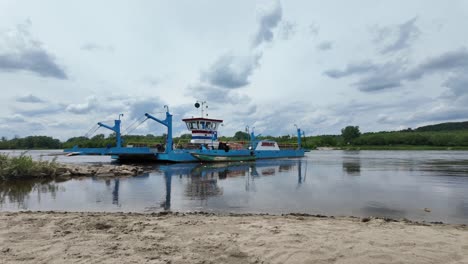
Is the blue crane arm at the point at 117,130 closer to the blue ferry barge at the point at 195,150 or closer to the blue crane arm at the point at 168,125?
the blue ferry barge at the point at 195,150

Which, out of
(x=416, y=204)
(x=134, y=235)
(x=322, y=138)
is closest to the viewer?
(x=134, y=235)

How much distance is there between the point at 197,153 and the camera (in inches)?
1438

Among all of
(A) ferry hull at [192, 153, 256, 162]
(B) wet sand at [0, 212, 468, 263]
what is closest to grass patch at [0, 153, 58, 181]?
(B) wet sand at [0, 212, 468, 263]

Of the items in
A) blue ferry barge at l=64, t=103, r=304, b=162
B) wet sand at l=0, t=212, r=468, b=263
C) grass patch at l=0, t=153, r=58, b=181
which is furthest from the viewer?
blue ferry barge at l=64, t=103, r=304, b=162

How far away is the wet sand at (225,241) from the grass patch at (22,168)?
13265mm

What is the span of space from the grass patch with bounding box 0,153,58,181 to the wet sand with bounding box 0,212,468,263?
13.3m

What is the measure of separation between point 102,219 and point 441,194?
516 inches

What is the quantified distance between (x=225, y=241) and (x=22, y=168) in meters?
18.2

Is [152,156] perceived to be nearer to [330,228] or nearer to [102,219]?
[102,219]

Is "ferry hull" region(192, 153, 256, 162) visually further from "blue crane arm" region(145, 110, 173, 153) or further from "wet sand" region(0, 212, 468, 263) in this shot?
"wet sand" region(0, 212, 468, 263)

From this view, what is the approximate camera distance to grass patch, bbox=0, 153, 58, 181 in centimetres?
1839

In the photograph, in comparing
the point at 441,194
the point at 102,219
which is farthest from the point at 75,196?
the point at 441,194

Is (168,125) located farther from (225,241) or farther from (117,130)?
(225,241)

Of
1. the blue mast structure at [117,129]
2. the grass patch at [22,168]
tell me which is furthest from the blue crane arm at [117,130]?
the grass patch at [22,168]
